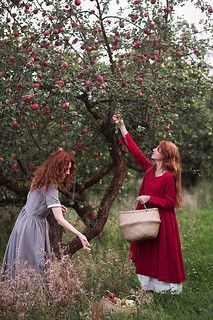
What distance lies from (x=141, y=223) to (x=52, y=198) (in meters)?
0.86

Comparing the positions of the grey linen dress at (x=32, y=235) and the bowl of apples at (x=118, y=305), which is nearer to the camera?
the bowl of apples at (x=118, y=305)

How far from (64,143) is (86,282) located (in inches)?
74.7

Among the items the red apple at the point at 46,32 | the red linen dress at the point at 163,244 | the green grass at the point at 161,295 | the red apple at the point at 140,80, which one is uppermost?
the red apple at the point at 46,32

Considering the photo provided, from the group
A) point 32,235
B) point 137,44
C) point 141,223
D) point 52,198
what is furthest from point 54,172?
point 137,44

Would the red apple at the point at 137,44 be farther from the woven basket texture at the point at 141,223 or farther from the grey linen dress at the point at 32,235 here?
the grey linen dress at the point at 32,235

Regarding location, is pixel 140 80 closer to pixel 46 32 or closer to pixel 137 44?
pixel 137 44

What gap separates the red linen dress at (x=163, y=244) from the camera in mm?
5387

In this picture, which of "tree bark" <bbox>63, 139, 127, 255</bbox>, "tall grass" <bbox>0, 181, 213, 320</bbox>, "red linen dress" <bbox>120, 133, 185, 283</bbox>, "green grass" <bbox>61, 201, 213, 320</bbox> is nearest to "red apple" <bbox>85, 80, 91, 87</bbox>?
"red linen dress" <bbox>120, 133, 185, 283</bbox>

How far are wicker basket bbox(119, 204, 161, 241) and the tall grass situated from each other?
19.5 inches

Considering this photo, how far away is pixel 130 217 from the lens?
17.3 ft

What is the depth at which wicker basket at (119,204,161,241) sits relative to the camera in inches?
207

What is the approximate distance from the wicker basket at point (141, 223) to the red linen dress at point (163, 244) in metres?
0.12

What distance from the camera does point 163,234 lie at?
5.42 meters

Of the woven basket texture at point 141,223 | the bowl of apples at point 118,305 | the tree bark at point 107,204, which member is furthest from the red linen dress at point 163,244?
the tree bark at point 107,204
